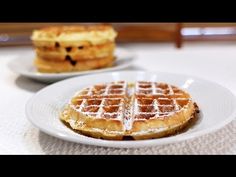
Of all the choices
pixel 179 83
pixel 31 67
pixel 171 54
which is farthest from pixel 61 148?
pixel 171 54

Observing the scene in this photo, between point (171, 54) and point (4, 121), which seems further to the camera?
point (171, 54)

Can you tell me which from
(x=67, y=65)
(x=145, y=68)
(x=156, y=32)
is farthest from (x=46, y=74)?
(x=156, y=32)

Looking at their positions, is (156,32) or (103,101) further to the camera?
(156,32)

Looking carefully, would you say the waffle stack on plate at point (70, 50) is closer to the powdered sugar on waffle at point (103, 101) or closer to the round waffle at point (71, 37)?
the round waffle at point (71, 37)

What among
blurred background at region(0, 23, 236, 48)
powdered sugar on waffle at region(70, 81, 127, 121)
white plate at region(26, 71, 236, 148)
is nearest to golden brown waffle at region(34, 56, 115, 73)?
white plate at region(26, 71, 236, 148)

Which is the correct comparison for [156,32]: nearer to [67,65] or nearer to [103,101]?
[67,65]

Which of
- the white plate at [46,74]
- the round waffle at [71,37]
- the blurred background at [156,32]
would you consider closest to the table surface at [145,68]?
the white plate at [46,74]
